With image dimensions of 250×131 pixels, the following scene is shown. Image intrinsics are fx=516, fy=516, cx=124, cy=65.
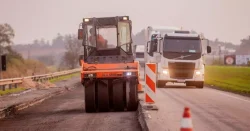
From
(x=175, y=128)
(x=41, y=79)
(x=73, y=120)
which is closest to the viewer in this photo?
(x=175, y=128)

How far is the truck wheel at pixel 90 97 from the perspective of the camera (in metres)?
17.0

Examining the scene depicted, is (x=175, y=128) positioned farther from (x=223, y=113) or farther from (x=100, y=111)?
(x=100, y=111)

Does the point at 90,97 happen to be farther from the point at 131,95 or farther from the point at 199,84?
the point at 199,84

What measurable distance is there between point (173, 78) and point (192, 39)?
246 centimetres

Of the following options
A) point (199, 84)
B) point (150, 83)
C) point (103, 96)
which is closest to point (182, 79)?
point (199, 84)

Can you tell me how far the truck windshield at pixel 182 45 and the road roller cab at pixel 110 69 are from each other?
35.3ft

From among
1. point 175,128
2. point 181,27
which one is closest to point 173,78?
point 181,27

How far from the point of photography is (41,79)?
45312mm

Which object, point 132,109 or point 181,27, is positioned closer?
point 132,109

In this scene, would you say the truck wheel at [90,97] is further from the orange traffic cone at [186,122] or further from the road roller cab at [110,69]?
the orange traffic cone at [186,122]

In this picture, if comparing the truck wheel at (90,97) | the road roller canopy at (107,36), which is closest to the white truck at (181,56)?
the road roller canopy at (107,36)

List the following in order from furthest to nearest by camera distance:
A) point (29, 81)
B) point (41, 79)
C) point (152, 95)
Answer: point (41, 79) < point (29, 81) < point (152, 95)

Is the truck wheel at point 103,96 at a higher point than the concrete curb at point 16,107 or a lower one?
higher

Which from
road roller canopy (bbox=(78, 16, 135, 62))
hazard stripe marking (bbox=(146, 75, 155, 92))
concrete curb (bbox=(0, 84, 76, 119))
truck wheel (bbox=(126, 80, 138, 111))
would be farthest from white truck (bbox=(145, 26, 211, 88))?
hazard stripe marking (bbox=(146, 75, 155, 92))
